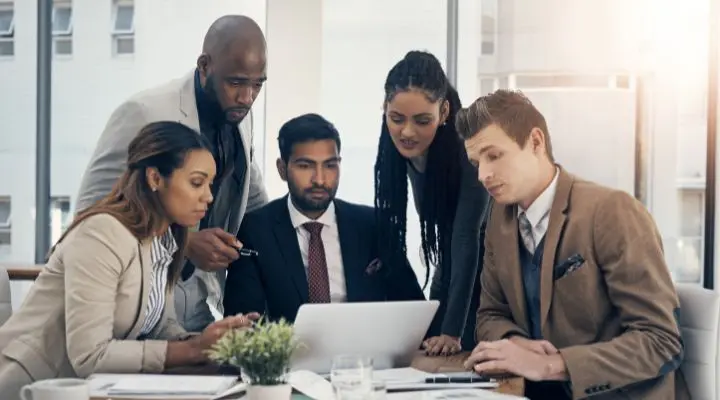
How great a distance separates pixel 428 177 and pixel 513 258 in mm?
713

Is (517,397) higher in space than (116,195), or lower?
lower

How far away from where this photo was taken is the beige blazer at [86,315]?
2.34 metres

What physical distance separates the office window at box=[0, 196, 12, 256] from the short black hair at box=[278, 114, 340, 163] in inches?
117

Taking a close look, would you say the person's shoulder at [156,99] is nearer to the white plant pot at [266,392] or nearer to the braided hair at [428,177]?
the braided hair at [428,177]

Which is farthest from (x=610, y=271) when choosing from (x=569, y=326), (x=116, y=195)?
(x=116, y=195)

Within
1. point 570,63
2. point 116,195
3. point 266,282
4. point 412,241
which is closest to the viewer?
point 116,195

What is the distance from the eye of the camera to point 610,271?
237 centimetres

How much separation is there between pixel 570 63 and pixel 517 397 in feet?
12.0

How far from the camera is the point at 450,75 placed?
5.42 metres

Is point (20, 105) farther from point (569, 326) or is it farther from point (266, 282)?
point (569, 326)

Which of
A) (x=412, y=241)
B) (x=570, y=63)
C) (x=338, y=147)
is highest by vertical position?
(x=570, y=63)

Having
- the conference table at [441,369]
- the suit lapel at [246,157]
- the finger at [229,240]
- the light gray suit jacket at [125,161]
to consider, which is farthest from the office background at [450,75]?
the conference table at [441,369]

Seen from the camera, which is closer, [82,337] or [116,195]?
[82,337]

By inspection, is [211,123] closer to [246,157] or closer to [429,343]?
[246,157]
